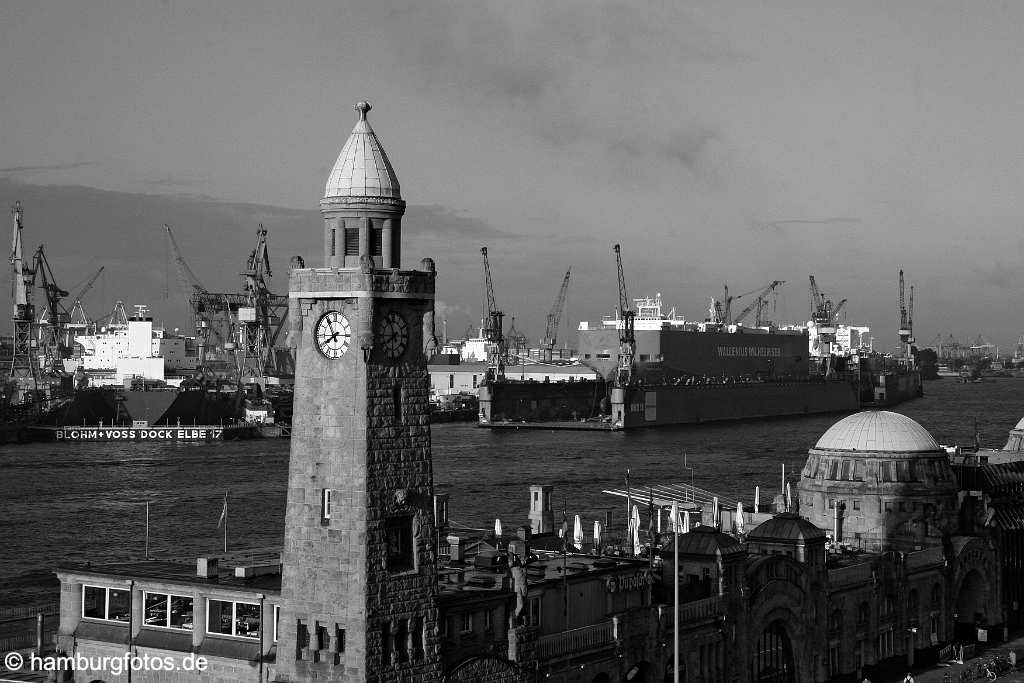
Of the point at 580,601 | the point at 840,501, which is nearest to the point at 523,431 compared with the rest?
the point at 840,501

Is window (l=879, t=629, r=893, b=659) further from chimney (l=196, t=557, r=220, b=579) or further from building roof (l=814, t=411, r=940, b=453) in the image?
chimney (l=196, t=557, r=220, b=579)

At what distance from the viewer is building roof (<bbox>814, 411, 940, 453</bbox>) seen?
54.1 metres

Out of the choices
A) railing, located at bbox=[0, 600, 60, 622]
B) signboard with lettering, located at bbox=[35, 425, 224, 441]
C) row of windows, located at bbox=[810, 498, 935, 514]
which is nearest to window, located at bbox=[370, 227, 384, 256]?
railing, located at bbox=[0, 600, 60, 622]

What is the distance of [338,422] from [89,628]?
27.4ft

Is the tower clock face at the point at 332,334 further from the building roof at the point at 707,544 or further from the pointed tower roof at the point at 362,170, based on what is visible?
the building roof at the point at 707,544

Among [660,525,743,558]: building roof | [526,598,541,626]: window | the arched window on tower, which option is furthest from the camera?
the arched window on tower

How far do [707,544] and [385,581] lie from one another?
14.2 metres

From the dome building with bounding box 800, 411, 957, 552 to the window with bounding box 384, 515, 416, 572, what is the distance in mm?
28958

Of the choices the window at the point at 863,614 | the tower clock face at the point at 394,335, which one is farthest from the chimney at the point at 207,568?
the window at the point at 863,614

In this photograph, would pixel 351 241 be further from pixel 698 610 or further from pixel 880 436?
pixel 880 436

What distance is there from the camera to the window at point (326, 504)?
1082 inches

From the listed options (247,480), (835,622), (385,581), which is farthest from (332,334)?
(247,480)

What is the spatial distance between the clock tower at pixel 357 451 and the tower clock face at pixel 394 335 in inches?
0.9

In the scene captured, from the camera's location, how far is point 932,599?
50.6 meters
